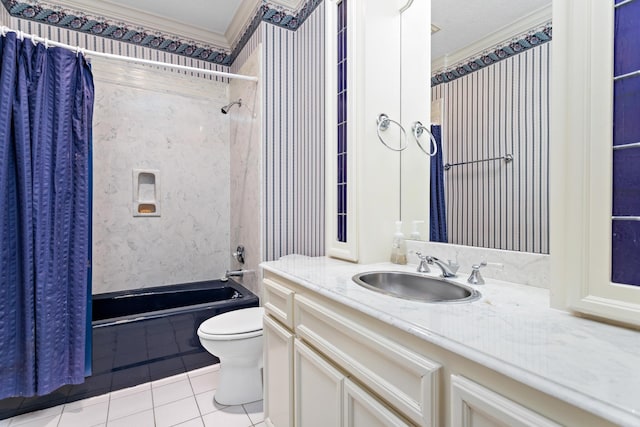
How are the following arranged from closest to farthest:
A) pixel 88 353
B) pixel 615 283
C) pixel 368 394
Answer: pixel 615 283 → pixel 368 394 → pixel 88 353

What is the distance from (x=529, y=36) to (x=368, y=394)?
4.37 ft

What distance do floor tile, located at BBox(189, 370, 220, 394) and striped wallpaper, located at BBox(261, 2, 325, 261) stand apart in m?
0.84

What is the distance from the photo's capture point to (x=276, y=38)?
7.45 feet

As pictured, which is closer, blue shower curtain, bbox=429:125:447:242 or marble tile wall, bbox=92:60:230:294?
blue shower curtain, bbox=429:125:447:242

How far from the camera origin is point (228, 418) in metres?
1.61

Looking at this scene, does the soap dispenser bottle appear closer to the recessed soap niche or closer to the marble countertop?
the marble countertop

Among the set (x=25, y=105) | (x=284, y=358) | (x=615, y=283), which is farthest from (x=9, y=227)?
(x=615, y=283)

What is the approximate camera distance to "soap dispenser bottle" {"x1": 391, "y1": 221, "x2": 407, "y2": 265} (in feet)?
4.95

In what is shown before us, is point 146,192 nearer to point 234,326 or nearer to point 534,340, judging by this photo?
point 234,326

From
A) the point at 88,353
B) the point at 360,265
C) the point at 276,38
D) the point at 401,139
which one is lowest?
the point at 88,353

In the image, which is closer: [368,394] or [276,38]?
[368,394]

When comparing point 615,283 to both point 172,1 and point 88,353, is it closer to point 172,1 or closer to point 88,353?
point 88,353

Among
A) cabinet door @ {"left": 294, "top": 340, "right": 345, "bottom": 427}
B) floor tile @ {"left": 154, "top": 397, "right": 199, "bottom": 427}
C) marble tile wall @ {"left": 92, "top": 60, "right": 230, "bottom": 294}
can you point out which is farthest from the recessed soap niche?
cabinet door @ {"left": 294, "top": 340, "right": 345, "bottom": 427}

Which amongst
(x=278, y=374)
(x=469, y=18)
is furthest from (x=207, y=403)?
(x=469, y=18)
